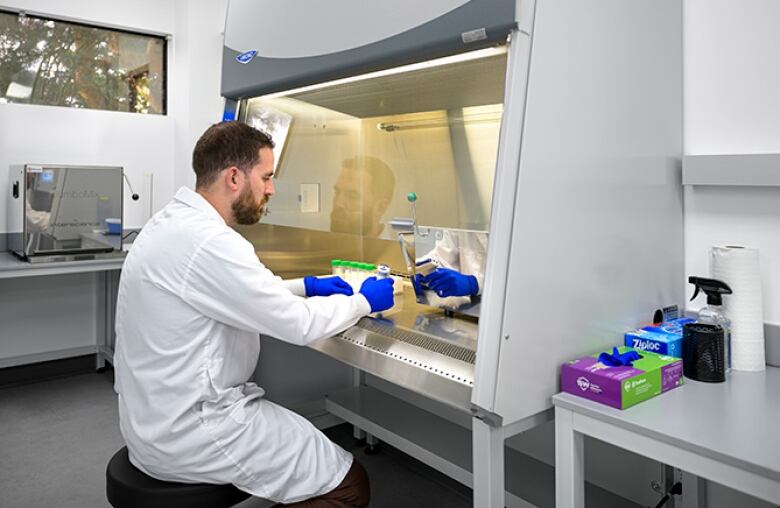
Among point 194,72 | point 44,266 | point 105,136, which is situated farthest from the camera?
point 194,72

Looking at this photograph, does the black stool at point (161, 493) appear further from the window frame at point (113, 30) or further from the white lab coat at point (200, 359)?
the window frame at point (113, 30)

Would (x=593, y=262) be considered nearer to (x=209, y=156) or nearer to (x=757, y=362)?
(x=757, y=362)

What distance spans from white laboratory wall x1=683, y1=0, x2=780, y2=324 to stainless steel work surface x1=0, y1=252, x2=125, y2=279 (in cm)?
295

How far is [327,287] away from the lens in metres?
1.85

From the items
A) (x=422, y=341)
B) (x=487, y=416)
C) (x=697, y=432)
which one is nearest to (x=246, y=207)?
(x=422, y=341)

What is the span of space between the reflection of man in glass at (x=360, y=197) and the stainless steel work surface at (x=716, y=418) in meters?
1.33

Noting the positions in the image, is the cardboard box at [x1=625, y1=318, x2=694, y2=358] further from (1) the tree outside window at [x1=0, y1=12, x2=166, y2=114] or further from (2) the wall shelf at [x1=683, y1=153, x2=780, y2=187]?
(1) the tree outside window at [x1=0, y1=12, x2=166, y2=114]

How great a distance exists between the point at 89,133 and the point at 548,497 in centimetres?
345

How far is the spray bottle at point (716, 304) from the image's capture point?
141 cm

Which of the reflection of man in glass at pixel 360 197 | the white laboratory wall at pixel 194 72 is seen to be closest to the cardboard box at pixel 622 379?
the reflection of man in glass at pixel 360 197

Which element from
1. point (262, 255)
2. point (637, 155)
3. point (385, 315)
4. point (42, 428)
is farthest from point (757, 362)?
point (42, 428)

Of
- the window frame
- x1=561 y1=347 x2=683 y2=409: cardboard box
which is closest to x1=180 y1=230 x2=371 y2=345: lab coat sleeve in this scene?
x1=561 y1=347 x2=683 y2=409: cardboard box

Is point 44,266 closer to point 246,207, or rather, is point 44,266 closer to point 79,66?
point 79,66

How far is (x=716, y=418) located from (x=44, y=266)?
10.4 ft
